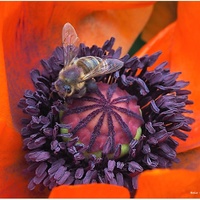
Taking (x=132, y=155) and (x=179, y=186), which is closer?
(x=179, y=186)

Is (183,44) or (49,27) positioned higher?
(49,27)

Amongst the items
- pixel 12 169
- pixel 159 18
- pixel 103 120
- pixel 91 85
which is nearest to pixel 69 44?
pixel 91 85

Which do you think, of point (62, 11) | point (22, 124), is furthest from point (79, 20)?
point (22, 124)

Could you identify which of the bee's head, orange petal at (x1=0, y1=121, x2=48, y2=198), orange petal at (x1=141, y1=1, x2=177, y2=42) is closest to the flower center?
the bee's head

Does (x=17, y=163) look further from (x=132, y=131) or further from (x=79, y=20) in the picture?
(x=79, y=20)

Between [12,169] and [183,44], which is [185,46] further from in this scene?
[12,169]
